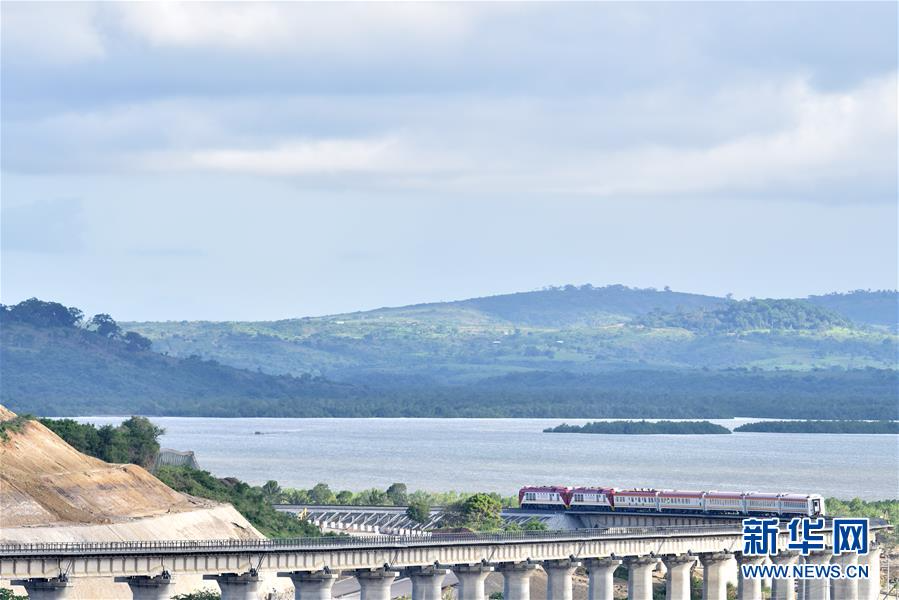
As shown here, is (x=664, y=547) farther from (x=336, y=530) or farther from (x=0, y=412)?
(x=0, y=412)

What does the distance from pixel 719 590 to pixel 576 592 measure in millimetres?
14680

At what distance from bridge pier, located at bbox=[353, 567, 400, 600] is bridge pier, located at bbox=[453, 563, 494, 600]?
559 cm

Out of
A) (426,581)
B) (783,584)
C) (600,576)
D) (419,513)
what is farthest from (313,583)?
(419,513)

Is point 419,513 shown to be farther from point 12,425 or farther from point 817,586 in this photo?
point 817,586

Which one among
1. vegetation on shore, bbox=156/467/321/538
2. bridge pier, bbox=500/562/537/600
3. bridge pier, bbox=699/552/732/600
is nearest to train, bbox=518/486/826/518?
bridge pier, bbox=699/552/732/600

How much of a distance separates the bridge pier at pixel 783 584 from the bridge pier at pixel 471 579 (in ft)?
89.1

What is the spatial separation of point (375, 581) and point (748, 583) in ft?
114

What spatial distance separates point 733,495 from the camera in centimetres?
16412

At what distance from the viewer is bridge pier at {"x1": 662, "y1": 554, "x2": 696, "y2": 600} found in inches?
5551

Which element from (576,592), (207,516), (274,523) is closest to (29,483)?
(207,516)

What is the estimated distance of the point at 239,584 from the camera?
114125 mm

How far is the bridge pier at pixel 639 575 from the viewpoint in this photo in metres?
138

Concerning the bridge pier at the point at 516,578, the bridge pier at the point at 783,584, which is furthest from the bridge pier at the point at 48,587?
the bridge pier at the point at 783,584

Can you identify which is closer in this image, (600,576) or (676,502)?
(600,576)
